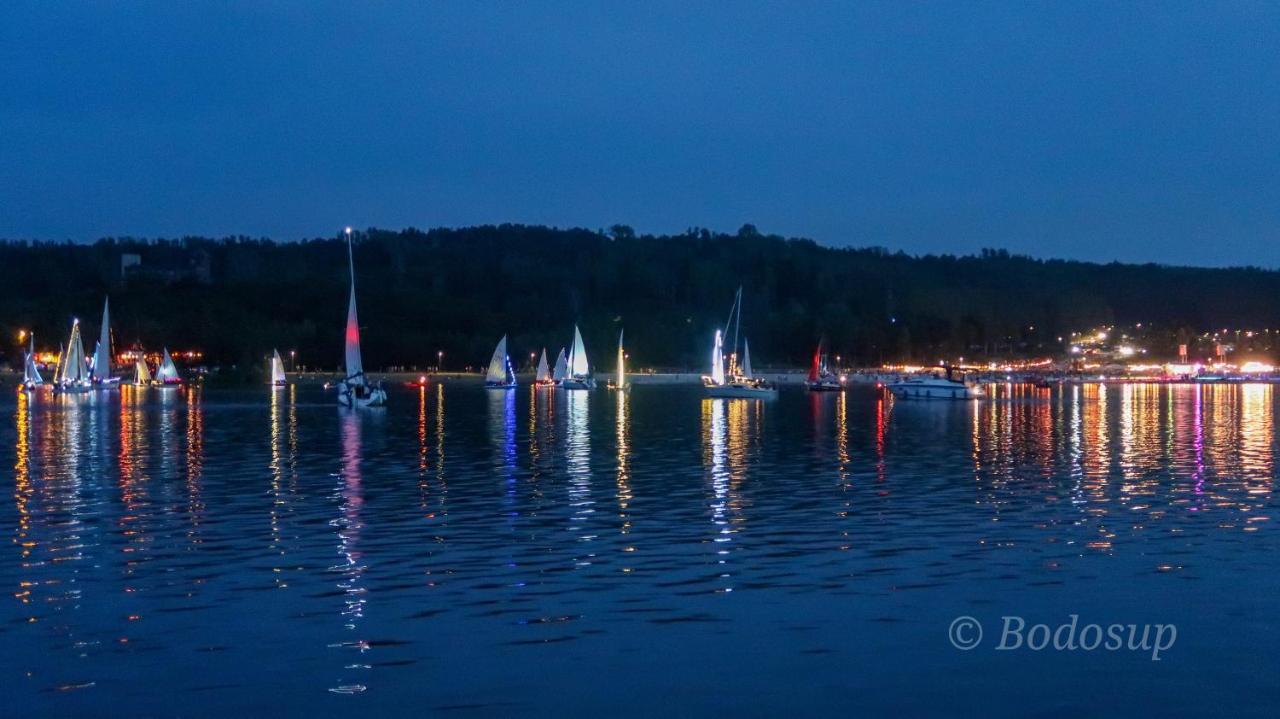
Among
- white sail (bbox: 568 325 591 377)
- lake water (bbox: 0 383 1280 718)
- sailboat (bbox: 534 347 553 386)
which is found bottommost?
lake water (bbox: 0 383 1280 718)

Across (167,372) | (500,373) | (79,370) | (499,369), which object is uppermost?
(79,370)

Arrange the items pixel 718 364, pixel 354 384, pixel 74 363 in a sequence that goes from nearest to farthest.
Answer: pixel 354 384 < pixel 718 364 < pixel 74 363

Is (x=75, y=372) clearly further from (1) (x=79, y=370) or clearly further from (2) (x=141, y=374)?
(2) (x=141, y=374)

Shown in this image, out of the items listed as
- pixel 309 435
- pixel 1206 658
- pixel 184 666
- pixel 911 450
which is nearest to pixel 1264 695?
pixel 1206 658

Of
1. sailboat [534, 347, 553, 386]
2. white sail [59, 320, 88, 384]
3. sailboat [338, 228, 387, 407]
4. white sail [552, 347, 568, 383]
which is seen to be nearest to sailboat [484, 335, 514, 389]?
white sail [552, 347, 568, 383]

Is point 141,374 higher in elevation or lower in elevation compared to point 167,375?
higher

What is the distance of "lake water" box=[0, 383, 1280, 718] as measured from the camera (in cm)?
1252

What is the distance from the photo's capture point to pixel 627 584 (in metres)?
17.4

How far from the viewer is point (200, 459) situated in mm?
36969

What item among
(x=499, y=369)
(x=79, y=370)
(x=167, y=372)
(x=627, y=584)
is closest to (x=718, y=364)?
(x=499, y=369)

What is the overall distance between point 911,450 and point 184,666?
3071 cm

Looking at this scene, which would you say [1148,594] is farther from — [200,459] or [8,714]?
[200,459]

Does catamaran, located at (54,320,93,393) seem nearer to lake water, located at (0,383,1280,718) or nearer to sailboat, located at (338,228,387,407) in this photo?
sailboat, located at (338,228,387,407)

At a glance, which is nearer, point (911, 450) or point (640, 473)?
point (640, 473)
